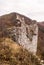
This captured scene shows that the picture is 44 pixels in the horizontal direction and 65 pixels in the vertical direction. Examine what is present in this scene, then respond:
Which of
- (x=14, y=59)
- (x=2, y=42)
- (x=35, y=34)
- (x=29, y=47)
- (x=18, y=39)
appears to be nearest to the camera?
(x=14, y=59)

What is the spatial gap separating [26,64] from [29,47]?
168 inches

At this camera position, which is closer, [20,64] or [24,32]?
[20,64]

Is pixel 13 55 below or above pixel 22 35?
below

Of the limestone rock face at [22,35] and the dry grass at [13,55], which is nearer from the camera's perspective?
the dry grass at [13,55]

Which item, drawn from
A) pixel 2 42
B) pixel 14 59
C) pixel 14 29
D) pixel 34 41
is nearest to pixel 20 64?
pixel 14 59

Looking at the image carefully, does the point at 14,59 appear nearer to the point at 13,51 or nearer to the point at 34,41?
the point at 13,51

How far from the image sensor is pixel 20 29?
76.4 feet

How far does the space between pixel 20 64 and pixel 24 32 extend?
4.30m

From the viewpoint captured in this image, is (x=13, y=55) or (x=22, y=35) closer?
(x=13, y=55)

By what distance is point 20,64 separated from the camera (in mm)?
19922

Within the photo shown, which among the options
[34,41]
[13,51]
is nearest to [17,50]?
[13,51]

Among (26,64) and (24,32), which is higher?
(24,32)

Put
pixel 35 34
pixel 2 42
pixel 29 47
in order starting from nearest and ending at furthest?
pixel 2 42
pixel 29 47
pixel 35 34

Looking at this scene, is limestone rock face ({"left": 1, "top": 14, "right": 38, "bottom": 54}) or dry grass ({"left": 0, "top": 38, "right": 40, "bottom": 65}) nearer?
dry grass ({"left": 0, "top": 38, "right": 40, "bottom": 65})
